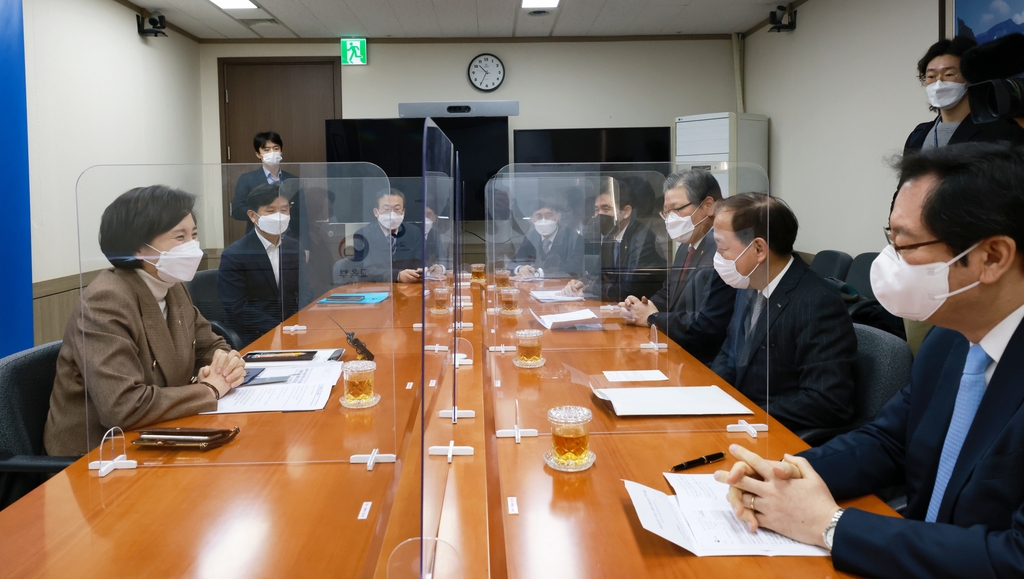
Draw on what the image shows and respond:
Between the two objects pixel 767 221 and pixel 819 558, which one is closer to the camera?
pixel 819 558

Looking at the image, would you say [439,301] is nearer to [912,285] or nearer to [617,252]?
[617,252]

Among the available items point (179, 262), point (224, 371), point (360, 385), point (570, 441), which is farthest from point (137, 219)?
point (570, 441)

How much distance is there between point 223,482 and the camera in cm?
124

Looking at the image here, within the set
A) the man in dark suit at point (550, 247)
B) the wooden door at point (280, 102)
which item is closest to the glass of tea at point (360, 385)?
the man in dark suit at point (550, 247)

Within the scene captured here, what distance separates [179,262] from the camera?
4.46 feet

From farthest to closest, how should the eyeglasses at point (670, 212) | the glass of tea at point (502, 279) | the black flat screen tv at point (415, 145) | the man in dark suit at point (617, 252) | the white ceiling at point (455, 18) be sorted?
1. the black flat screen tv at point (415, 145)
2. the white ceiling at point (455, 18)
3. the glass of tea at point (502, 279)
4. the man in dark suit at point (617, 252)
5. the eyeglasses at point (670, 212)

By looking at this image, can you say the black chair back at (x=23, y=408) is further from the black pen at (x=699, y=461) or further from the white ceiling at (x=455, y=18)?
the white ceiling at (x=455, y=18)

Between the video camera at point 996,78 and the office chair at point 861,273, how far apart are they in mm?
1910

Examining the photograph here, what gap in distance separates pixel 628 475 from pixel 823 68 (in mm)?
4790

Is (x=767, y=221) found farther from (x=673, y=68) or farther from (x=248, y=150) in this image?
(x=248, y=150)

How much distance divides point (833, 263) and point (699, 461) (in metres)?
3.81

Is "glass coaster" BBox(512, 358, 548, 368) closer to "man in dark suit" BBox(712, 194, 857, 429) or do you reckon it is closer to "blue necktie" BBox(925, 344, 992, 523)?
"man in dark suit" BBox(712, 194, 857, 429)

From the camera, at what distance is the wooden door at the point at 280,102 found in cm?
650

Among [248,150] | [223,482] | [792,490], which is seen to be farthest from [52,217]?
[792,490]
